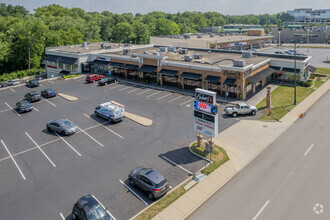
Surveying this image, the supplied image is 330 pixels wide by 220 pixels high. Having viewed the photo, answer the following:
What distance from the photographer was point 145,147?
28297 millimetres

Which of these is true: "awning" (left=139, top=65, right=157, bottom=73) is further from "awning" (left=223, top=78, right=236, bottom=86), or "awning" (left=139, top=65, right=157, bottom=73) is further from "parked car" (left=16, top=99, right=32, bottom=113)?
"parked car" (left=16, top=99, right=32, bottom=113)

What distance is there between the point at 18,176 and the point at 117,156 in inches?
364

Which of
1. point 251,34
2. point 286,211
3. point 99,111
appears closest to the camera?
point 286,211

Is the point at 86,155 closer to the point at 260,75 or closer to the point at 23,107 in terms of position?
the point at 23,107

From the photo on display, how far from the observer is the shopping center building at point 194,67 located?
44812mm

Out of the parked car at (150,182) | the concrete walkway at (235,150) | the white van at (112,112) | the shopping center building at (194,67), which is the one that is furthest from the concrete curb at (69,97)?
the parked car at (150,182)

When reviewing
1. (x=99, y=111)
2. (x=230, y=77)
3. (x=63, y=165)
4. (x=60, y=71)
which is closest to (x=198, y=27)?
(x=60, y=71)

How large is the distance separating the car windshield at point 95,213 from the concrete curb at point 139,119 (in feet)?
55.5

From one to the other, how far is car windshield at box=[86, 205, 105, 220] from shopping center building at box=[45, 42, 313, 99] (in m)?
31.9

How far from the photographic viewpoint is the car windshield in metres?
17.1

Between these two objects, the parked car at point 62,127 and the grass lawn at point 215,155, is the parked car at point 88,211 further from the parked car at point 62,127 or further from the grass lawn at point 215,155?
the parked car at point 62,127

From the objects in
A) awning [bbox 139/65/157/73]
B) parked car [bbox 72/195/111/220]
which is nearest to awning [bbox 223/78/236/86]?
awning [bbox 139/65/157/73]

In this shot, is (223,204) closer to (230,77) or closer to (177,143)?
(177,143)

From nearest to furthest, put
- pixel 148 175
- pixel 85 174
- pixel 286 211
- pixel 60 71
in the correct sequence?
pixel 286 211 < pixel 148 175 < pixel 85 174 < pixel 60 71
